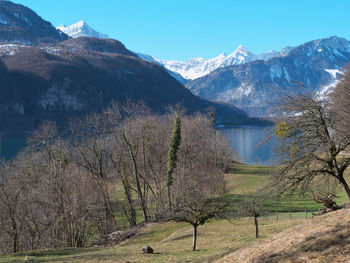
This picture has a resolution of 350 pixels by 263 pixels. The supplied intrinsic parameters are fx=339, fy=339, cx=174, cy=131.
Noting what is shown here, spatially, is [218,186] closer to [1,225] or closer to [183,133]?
[183,133]

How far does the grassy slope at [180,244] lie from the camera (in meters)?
22.5

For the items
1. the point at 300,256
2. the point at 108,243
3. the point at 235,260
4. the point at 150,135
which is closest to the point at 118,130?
the point at 150,135

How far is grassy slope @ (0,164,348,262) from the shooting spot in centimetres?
2252

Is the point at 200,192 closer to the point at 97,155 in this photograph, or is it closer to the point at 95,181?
the point at 97,155

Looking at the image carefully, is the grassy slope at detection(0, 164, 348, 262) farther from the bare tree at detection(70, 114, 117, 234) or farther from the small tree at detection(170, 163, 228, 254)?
the bare tree at detection(70, 114, 117, 234)

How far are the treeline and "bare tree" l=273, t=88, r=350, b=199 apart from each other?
16.4m

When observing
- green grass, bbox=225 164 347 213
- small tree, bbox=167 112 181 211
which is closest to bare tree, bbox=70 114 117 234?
small tree, bbox=167 112 181 211

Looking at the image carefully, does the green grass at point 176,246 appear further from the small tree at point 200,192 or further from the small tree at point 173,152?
the small tree at point 173,152

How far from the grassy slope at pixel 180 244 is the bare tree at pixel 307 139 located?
2969mm

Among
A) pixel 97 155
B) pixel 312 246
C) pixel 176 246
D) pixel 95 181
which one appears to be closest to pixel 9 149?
pixel 95 181

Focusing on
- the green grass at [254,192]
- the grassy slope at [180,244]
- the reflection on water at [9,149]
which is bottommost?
the green grass at [254,192]

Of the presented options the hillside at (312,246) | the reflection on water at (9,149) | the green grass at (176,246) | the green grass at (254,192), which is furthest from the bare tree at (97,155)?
the reflection on water at (9,149)

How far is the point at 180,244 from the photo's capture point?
29188 mm

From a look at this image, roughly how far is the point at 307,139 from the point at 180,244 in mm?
15521
